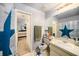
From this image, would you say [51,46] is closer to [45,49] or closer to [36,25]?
[45,49]

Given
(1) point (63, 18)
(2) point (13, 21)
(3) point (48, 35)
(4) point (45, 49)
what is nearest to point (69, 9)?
(1) point (63, 18)

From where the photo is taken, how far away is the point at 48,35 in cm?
152

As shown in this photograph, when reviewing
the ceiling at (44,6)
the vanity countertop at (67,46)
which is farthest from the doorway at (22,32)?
the vanity countertop at (67,46)

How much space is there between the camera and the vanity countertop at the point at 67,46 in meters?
1.45

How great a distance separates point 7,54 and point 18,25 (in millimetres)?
356

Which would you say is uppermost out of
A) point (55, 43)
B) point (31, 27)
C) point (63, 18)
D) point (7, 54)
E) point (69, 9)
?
point (69, 9)

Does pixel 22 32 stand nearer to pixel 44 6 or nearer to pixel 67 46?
pixel 44 6

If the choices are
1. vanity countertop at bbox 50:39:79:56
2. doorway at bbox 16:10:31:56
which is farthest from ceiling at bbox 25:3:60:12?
vanity countertop at bbox 50:39:79:56

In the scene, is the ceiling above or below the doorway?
above

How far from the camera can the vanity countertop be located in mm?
1453

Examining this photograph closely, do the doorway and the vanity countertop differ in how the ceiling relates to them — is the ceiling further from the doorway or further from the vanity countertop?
the vanity countertop

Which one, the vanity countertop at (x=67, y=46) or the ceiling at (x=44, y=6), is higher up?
the ceiling at (x=44, y=6)

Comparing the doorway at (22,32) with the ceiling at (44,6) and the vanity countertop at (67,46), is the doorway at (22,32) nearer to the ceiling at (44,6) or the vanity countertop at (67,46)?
the ceiling at (44,6)

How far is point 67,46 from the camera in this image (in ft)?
4.87
